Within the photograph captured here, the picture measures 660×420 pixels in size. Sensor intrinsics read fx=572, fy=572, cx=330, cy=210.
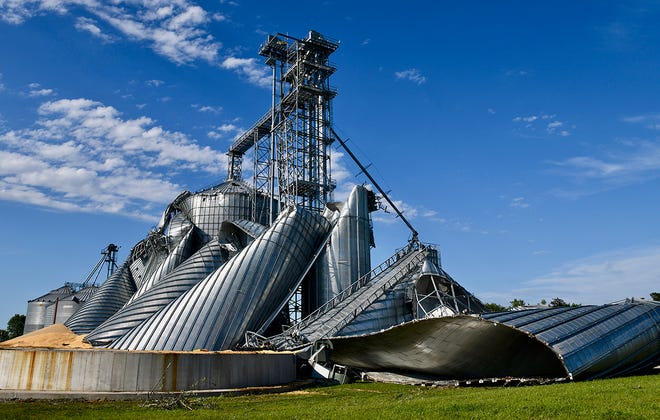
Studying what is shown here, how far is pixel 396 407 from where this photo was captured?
61.4 ft

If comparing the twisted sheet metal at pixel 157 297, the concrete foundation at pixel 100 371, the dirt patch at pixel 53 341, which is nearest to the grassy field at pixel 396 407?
the concrete foundation at pixel 100 371

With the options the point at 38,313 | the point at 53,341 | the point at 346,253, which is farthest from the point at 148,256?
the point at 53,341

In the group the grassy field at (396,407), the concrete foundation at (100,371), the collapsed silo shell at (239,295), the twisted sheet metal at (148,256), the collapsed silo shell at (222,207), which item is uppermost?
the collapsed silo shell at (222,207)

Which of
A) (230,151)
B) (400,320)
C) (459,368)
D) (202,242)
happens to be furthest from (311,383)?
(230,151)

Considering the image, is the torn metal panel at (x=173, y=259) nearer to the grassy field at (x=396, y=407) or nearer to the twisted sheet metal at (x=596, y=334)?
the grassy field at (x=396, y=407)

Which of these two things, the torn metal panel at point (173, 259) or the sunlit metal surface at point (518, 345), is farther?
the torn metal panel at point (173, 259)

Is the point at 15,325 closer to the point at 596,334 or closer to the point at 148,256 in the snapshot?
the point at 148,256

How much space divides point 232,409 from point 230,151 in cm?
6935

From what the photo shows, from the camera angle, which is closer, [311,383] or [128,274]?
[311,383]

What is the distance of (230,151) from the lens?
286ft

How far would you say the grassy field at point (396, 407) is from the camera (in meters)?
16.4

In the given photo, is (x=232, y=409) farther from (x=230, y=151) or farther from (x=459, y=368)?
(x=230, y=151)

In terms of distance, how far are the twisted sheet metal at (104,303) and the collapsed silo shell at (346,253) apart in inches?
988

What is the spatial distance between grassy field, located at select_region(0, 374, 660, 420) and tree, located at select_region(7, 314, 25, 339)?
112518 millimetres
